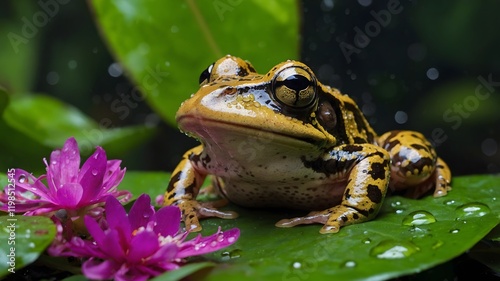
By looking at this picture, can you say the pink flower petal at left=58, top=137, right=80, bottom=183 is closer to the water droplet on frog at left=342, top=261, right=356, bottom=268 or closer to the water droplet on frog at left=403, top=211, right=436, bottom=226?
the water droplet on frog at left=342, top=261, right=356, bottom=268

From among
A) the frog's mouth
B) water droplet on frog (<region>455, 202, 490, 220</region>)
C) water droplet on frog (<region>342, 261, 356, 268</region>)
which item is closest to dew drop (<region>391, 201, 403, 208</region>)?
water droplet on frog (<region>455, 202, 490, 220</region>)

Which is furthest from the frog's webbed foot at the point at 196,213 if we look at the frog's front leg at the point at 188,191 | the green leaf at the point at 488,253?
the green leaf at the point at 488,253

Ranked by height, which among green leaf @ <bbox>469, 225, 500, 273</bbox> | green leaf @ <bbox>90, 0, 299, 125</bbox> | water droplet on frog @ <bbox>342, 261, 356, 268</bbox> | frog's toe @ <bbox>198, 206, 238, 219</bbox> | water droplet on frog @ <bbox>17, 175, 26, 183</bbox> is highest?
green leaf @ <bbox>90, 0, 299, 125</bbox>

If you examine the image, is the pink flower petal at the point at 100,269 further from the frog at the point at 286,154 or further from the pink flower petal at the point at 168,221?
the frog at the point at 286,154

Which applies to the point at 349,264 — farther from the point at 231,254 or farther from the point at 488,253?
the point at 488,253

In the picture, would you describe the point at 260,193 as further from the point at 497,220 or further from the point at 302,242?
the point at 497,220

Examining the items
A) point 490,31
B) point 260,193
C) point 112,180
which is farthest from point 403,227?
point 490,31
